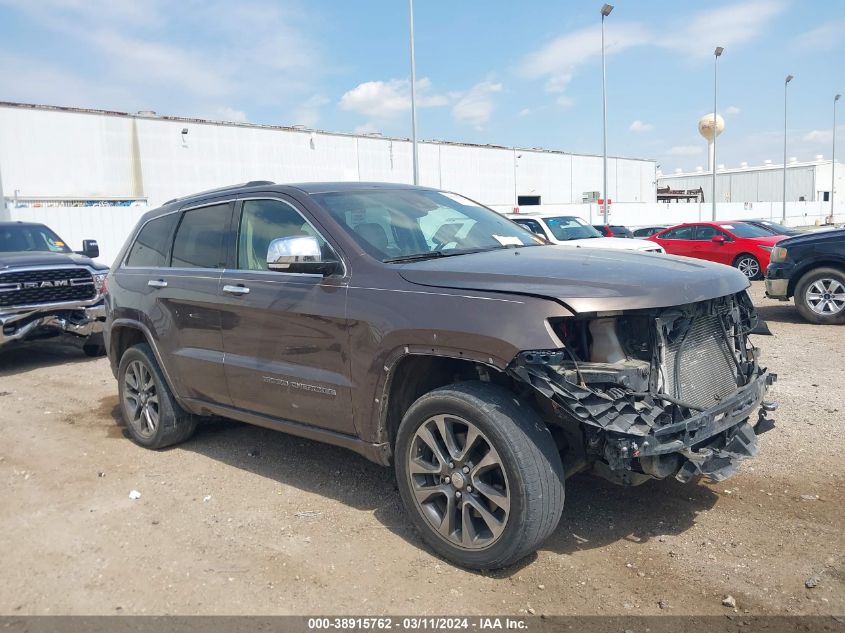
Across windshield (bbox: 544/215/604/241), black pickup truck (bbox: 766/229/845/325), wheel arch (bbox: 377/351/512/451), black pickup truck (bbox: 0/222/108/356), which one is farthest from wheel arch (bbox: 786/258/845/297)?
black pickup truck (bbox: 0/222/108/356)

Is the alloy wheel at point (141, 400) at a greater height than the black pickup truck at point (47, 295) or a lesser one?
lesser

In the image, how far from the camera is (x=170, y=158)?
34.2m

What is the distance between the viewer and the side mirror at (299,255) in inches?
148

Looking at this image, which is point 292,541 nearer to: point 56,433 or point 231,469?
point 231,469

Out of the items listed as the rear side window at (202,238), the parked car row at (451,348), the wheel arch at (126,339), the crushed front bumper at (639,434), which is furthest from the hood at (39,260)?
the crushed front bumper at (639,434)

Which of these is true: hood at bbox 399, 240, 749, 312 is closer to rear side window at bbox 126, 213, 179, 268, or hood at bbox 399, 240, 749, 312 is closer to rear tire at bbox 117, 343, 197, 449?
rear side window at bbox 126, 213, 179, 268

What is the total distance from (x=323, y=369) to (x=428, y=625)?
1527mm

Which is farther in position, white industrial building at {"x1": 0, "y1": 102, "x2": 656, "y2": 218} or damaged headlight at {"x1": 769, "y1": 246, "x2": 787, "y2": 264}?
white industrial building at {"x1": 0, "y1": 102, "x2": 656, "y2": 218}

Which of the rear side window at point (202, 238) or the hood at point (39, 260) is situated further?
the hood at point (39, 260)

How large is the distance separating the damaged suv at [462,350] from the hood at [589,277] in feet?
0.05

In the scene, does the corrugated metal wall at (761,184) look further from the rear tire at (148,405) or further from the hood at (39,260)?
the rear tire at (148,405)

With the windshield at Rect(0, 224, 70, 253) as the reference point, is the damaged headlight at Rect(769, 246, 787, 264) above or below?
below

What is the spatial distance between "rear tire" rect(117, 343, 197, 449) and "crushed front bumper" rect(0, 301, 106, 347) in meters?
3.44

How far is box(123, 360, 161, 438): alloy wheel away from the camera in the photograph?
5453 mm
